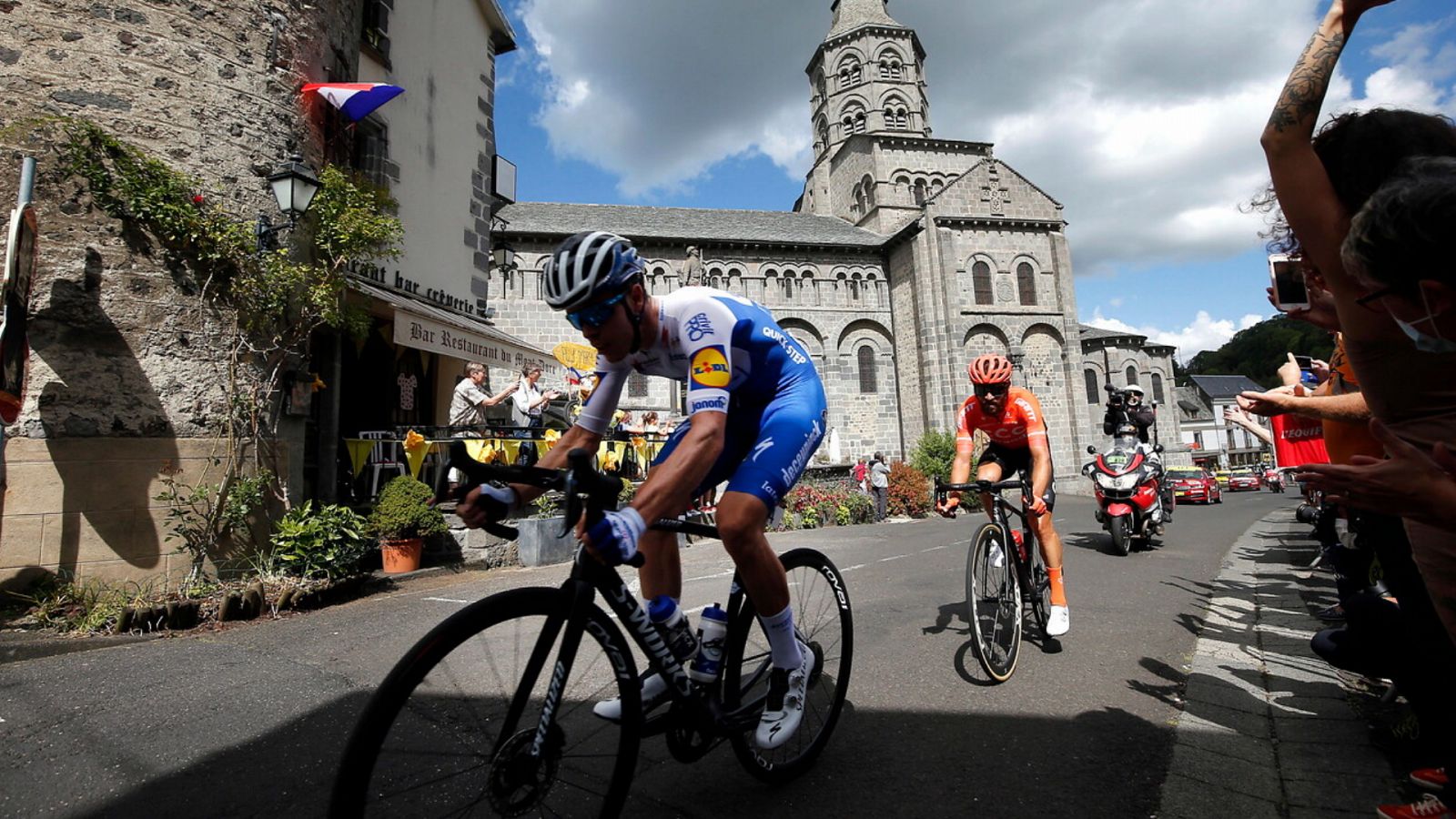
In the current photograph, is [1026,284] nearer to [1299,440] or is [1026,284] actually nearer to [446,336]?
[446,336]

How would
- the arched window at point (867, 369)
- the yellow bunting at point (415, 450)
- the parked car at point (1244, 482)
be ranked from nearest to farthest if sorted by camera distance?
the yellow bunting at point (415, 450) < the arched window at point (867, 369) < the parked car at point (1244, 482)

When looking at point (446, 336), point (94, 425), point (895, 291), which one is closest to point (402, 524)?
point (94, 425)

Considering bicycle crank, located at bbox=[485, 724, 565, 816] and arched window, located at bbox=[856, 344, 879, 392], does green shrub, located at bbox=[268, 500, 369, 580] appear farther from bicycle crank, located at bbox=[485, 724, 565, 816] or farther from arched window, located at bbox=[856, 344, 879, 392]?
arched window, located at bbox=[856, 344, 879, 392]

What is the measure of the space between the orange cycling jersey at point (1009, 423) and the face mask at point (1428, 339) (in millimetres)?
3157

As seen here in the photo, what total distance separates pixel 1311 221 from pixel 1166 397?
5078cm

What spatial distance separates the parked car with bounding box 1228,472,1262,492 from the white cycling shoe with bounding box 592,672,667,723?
4489 cm

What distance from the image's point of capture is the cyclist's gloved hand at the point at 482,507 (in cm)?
182

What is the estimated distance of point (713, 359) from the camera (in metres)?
2.17

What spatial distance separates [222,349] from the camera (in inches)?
264

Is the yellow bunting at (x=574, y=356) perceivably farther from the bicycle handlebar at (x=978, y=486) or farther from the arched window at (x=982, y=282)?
the arched window at (x=982, y=282)

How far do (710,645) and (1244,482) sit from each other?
45.2 metres

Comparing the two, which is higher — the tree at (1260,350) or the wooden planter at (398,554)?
the tree at (1260,350)

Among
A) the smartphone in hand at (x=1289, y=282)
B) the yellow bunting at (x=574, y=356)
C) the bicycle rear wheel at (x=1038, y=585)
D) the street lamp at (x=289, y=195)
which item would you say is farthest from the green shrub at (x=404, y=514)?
the yellow bunting at (x=574, y=356)

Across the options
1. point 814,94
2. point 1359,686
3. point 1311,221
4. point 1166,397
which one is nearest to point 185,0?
point 1311,221
